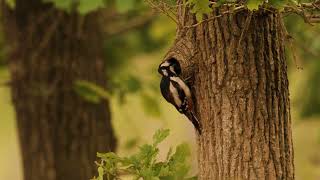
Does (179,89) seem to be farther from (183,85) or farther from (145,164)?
(145,164)

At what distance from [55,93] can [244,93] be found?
3652 mm

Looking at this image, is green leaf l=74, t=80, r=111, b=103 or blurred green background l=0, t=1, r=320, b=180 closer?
green leaf l=74, t=80, r=111, b=103

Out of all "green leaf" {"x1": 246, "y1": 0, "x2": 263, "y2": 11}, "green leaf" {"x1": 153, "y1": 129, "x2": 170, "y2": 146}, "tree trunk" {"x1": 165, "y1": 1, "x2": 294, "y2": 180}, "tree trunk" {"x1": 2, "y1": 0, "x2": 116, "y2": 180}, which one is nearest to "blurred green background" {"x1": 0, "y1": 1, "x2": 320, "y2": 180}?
"tree trunk" {"x1": 165, "y1": 1, "x2": 294, "y2": 180}

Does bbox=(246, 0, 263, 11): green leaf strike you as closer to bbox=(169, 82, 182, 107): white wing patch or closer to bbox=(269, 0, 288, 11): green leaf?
bbox=(269, 0, 288, 11): green leaf

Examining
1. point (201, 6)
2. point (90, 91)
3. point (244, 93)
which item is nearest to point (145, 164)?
point (244, 93)

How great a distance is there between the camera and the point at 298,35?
9.06m

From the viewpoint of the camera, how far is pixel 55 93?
852 cm

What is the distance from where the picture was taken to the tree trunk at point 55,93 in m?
8.52

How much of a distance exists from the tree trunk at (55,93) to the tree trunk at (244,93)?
10.9ft

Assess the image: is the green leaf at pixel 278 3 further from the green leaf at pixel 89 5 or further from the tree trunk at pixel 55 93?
the tree trunk at pixel 55 93

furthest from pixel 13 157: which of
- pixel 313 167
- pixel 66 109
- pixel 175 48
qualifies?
pixel 175 48

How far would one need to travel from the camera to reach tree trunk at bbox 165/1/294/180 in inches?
203

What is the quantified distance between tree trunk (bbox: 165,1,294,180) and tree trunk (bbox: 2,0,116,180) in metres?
3.33

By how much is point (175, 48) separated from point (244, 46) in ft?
1.42
